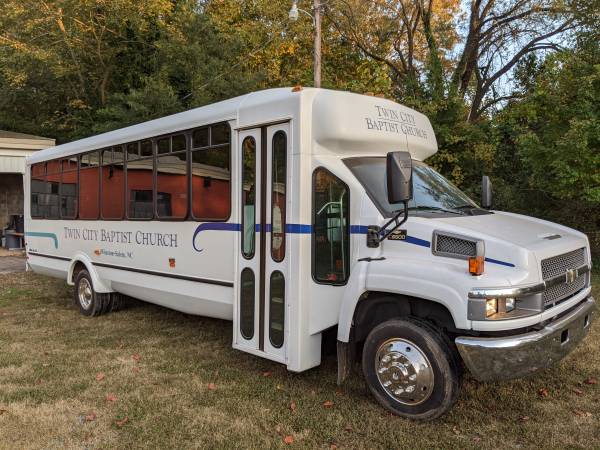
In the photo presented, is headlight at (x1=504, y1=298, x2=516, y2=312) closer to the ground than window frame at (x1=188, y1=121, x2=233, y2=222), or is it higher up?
closer to the ground

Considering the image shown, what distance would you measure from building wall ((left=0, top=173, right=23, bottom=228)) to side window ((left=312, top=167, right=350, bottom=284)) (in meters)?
19.0

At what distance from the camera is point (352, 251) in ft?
14.1

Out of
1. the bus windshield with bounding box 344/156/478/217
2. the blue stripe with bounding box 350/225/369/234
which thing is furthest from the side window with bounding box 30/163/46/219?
the blue stripe with bounding box 350/225/369/234

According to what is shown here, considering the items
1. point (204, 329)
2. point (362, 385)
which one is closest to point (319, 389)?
point (362, 385)

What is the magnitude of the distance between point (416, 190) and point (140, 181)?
361 centimetres

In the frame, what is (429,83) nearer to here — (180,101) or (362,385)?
(180,101)

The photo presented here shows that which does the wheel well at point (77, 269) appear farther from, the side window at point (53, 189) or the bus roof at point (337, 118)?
the bus roof at point (337, 118)

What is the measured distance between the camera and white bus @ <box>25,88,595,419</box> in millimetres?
3611

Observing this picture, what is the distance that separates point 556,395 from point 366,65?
1822 centimetres

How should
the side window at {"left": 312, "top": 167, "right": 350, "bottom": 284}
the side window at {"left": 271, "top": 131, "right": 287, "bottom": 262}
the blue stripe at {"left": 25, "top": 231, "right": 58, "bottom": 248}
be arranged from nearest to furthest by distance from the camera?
the side window at {"left": 312, "top": 167, "right": 350, "bottom": 284} < the side window at {"left": 271, "top": 131, "right": 287, "bottom": 262} < the blue stripe at {"left": 25, "top": 231, "right": 58, "bottom": 248}

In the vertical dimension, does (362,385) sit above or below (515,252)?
below

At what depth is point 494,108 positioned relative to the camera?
19.8 meters

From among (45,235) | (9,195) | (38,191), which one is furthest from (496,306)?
(9,195)

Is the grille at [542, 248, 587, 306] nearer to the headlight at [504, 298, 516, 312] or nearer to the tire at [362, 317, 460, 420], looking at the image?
the headlight at [504, 298, 516, 312]
